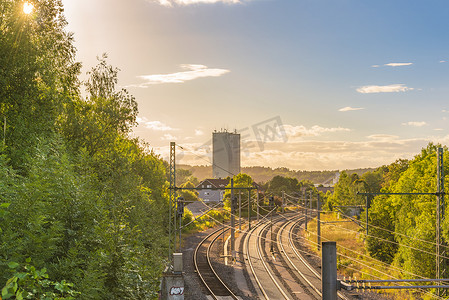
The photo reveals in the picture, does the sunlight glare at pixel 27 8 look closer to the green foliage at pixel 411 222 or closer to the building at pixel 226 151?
the green foliage at pixel 411 222

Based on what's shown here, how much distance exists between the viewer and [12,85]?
16.7 metres

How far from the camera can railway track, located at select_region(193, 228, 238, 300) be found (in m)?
24.4

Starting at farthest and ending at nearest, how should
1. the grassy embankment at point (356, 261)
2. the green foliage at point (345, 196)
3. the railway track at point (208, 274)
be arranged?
the green foliage at point (345, 196) < the grassy embankment at point (356, 261) < the railway track at point (208, 274)

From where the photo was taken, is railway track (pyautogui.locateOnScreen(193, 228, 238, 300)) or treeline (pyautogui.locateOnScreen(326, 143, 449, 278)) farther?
treeline (pyautogui.locateOnScreen(326, 143, 449, 278))

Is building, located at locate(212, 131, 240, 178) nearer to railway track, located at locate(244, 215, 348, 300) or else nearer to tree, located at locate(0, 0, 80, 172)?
railway track, located at locate(244, 215, 348, 300)

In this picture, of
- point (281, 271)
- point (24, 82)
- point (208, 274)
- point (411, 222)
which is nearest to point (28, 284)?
point (24, 82)

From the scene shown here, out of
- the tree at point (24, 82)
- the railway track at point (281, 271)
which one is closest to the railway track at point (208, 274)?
the railway track at point (281, 271)

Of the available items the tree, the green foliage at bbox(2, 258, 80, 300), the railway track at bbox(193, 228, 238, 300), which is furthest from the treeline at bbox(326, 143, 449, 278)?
the green foliage at bbox(2, 258, 80, 300)

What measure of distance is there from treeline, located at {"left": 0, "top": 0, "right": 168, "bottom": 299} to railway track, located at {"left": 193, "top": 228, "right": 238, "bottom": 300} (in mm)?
3867

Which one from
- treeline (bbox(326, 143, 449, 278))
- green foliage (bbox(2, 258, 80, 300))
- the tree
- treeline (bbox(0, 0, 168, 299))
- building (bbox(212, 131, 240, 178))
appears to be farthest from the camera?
building (bbox(212, 131, 240, 178))

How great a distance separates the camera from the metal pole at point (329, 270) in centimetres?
589

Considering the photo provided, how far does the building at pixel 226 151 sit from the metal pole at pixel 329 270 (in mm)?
150313

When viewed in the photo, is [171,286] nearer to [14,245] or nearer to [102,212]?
[102,212]

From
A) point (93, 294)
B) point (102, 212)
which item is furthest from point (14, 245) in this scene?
point (102, 212)
